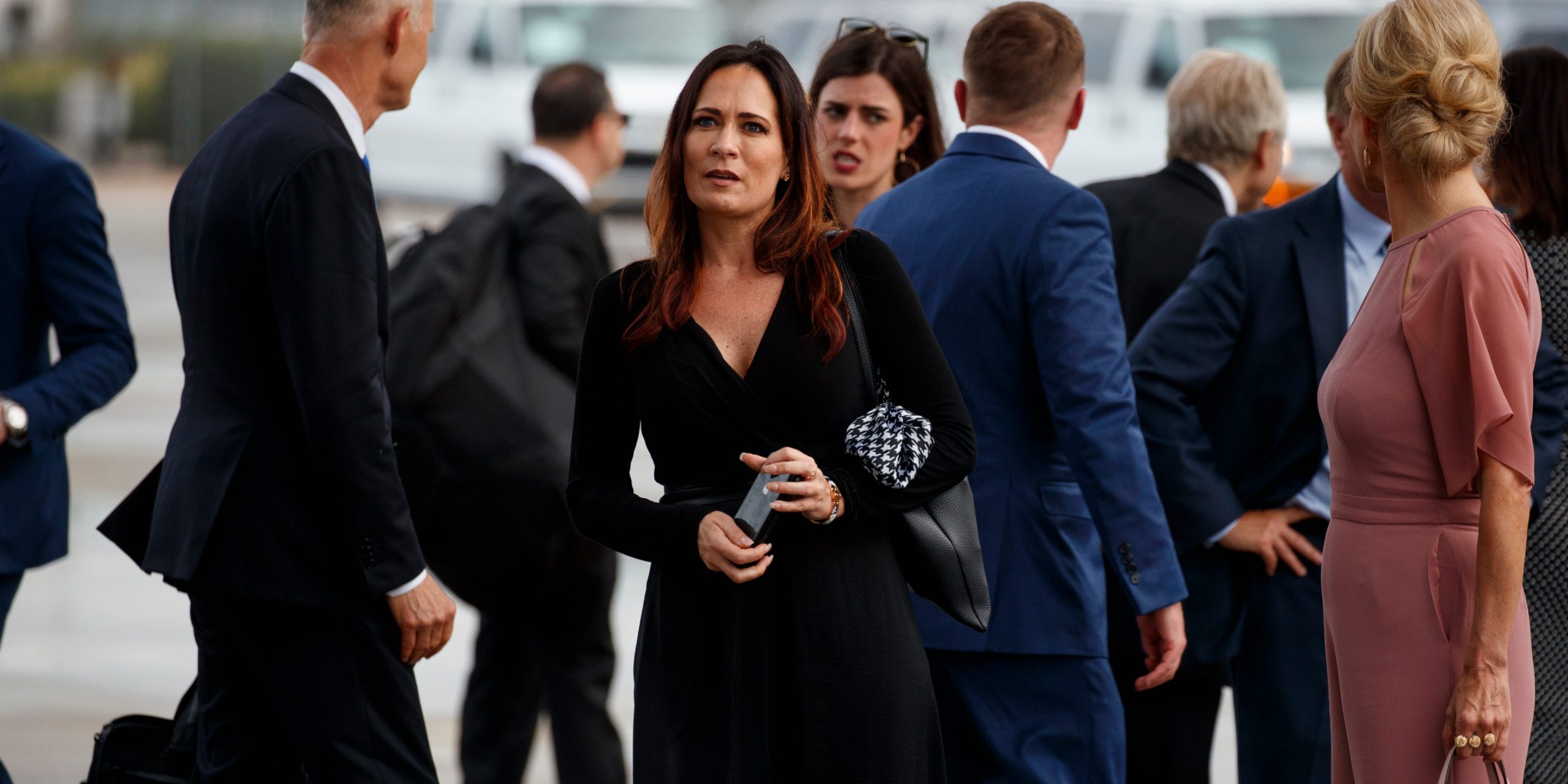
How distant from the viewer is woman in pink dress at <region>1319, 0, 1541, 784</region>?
2893mm

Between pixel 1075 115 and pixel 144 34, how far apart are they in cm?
3594

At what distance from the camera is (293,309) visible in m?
3.25

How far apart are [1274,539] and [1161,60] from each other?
12071mm

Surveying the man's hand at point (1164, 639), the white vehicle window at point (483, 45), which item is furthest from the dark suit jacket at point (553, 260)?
the white vehicle window at point (483, 45)

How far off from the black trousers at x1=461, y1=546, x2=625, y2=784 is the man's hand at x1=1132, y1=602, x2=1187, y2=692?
1793 mm

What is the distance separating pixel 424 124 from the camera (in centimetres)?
1920

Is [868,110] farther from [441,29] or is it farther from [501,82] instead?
[441,29]

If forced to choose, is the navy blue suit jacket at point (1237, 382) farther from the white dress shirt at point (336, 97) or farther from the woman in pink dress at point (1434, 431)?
the white dress shirt at point (336, 97)

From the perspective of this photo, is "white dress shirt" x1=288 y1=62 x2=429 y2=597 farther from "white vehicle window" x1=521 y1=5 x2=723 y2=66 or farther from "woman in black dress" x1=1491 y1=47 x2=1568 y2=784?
A: "white vehicle window" x1=521 y1=5 x2=723 y2=66

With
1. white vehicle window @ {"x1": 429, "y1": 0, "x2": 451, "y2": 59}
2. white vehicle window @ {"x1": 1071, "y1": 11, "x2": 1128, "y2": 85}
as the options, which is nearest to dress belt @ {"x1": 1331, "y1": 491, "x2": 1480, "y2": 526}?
white vehicle window @ {"x1": 1071, "y1": 11, "x2": 1128, "y2": 85}

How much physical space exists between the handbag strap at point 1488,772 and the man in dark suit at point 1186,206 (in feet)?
5.27

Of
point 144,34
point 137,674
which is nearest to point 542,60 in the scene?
point 137,674

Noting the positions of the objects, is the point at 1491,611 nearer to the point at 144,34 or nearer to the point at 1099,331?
the point at 1099,331

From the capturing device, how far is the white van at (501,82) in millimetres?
18672
